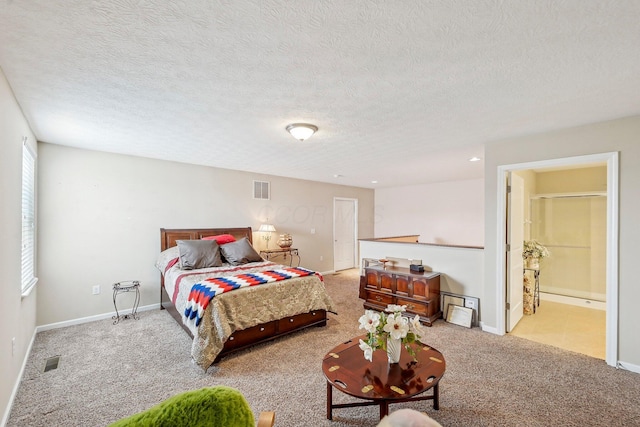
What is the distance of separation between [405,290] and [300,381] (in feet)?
6.89

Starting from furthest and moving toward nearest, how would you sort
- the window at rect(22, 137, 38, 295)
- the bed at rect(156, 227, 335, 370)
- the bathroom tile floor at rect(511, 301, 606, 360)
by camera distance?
the bathroom tile floor at rect(511, 301, 606, 360) < the window at rect(22, 137, 38, 295) < the bed at rect(156, 227, 335, 370)

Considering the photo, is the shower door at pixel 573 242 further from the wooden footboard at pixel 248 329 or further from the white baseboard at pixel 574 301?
the wooden footboard at pixel 248 329

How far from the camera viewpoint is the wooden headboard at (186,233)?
438 cm

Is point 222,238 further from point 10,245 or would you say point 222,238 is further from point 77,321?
point 10,245

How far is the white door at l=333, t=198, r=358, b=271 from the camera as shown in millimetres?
7191

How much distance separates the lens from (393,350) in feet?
6.37

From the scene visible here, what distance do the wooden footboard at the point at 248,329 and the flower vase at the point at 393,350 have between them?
1.62 metres

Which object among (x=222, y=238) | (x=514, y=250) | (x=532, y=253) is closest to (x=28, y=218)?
(x=222, y=238)

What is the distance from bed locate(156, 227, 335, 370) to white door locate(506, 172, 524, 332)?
2.25 meters

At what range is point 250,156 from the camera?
419 cm

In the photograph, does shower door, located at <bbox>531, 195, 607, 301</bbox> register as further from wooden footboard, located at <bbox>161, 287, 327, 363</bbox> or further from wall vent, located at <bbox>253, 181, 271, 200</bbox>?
wall vent, located at <bbox>253, 181, 271, 200</bbox>

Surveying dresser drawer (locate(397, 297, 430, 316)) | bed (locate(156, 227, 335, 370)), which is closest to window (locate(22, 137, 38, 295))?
bed (locate(156, 227, 335, 370))

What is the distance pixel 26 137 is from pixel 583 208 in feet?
25.0

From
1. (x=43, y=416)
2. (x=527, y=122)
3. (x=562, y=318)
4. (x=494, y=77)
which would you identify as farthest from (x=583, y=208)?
(x=43, y=416)
